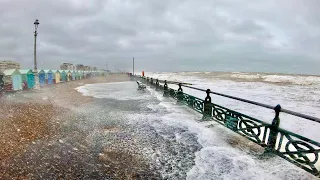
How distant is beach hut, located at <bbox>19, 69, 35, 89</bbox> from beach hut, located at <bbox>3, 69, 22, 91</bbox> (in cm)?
98

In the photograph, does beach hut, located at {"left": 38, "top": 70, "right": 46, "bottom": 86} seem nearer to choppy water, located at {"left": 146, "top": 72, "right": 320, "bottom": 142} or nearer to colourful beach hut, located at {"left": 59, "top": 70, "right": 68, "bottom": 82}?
colourful beach hut, located at {"left": 59, "top": 70, "right": 68, "bottom": 82}

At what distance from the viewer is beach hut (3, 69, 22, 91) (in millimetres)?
17625

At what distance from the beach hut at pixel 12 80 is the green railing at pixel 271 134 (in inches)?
561

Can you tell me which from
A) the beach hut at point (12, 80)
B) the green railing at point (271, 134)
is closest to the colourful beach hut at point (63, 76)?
the beach hut at point (12, 80)

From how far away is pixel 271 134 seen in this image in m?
5.36

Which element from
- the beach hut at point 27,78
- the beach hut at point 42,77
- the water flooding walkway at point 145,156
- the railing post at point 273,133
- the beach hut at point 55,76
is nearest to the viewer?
the water flooding walkway at point 145,156

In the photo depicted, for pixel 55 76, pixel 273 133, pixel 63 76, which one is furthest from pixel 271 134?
pixel 63 76

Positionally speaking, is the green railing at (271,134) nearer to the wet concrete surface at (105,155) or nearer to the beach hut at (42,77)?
the wet concrete surface at (105,155)

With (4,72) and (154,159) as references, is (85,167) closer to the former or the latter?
(154,159)

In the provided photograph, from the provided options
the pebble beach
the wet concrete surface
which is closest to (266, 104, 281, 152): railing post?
the wet concrete surface

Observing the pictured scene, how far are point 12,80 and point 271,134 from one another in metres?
20.1

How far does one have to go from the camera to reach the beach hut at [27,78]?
68.7 feet

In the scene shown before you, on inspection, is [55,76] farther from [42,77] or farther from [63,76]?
[42,77]

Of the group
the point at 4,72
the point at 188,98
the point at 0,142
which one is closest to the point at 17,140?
the point at 0,142
